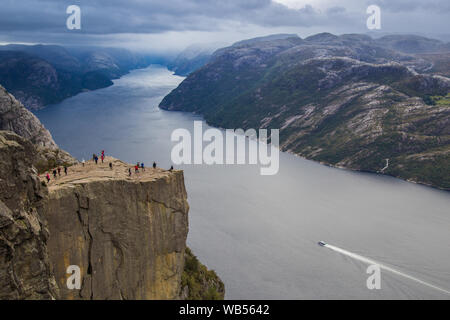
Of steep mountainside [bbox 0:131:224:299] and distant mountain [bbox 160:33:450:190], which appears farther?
distant mountain [bbox 160:33:450:190]

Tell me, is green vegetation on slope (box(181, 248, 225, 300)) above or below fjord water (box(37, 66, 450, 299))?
above

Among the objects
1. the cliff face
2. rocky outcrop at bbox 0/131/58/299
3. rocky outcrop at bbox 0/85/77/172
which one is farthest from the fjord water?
rocky outcrop at bbox 0/131/58/299

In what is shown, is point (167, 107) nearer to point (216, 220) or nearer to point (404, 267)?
point (216, 220)

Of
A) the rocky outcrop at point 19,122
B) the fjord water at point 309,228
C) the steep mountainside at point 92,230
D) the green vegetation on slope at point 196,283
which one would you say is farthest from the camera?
the rocky outcrop at point 19,122

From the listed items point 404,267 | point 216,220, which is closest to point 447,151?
point 404,267

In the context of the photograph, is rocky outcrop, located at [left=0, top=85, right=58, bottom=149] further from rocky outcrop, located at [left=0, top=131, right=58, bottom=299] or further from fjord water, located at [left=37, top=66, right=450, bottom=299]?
rocky outcrop, located at [left=0, top=131, right=58, bottom=299]

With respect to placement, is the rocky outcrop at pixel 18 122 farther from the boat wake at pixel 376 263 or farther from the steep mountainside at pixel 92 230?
the boat wake at pixel 376 263

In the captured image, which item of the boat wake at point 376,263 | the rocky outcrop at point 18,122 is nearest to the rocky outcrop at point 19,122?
the rocky outcrop at point 18,122
